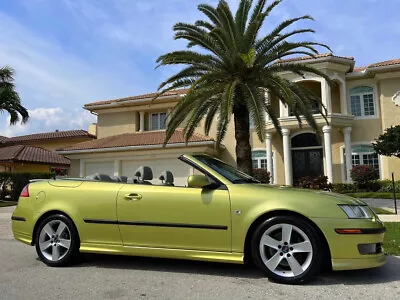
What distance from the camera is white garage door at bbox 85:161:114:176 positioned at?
23062mm

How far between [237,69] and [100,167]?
1421cm

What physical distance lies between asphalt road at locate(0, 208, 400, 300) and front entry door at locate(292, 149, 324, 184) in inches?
668

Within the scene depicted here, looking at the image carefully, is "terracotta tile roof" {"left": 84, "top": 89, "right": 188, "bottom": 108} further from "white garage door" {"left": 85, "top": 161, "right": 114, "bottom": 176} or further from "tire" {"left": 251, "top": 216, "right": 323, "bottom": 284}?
"tire" {"left": 251, "top": 216, "right": 323, "bottom": 284}

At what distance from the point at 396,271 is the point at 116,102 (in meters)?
23.1

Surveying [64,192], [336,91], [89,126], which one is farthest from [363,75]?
[89,126]

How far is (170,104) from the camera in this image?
2455cm

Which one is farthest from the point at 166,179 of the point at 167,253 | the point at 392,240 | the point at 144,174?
the point at 392,240

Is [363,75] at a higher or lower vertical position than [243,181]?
higher

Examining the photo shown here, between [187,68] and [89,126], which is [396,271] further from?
[89,126]

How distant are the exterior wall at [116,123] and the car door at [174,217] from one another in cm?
2131

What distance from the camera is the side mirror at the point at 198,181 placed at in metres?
4.75

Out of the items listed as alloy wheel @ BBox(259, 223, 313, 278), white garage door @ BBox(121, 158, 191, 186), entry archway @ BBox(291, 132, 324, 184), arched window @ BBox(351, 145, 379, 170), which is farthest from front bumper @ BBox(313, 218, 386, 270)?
arched window @ BBox(351, 145, 379, 170)

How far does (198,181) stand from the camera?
15.6 ft

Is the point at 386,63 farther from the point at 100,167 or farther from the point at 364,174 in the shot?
the point at 100,167
